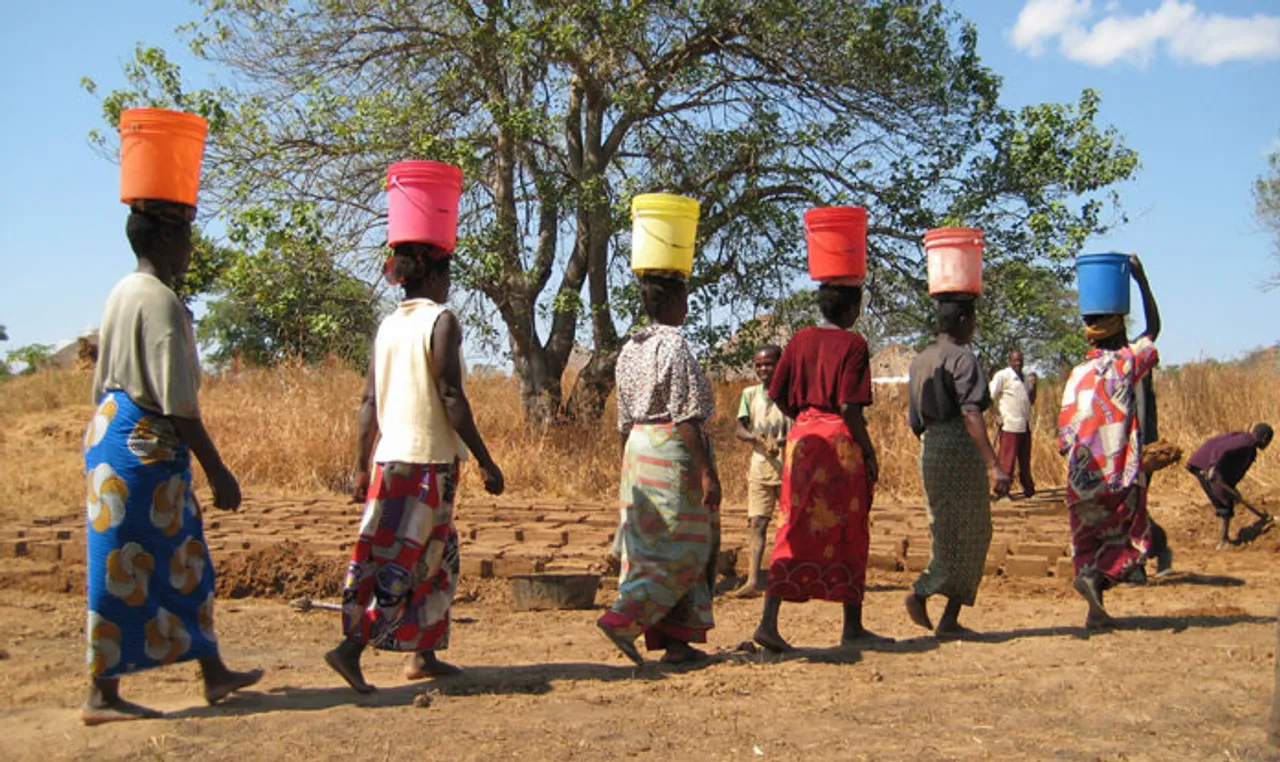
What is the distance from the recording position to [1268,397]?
1209 cm

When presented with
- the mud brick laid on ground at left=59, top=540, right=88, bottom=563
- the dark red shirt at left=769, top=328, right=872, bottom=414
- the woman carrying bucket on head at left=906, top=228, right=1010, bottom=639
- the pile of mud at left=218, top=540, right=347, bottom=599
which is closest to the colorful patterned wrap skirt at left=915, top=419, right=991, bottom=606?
the woman carrying bucket on head at left=906, top=228, right=1010, bottom=639

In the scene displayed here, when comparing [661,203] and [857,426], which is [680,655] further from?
[661,203]

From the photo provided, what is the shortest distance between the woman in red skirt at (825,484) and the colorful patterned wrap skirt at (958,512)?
38 centimetres

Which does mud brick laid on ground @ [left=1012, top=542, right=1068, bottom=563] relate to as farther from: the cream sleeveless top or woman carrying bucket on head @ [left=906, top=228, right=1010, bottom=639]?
the cream sleeveless top

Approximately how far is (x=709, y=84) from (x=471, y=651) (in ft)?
27.9

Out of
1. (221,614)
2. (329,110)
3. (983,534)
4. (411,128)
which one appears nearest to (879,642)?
(983,534)

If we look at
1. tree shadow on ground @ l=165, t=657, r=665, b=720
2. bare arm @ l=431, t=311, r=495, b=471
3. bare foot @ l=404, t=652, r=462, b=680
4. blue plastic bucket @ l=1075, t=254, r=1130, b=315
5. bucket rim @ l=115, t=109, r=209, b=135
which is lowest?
tree shadow on ground @ l=165, t=657, r=665, b=720

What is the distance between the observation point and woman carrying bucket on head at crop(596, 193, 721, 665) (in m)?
4.22

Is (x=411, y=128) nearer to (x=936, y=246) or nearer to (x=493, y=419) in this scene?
(x=493, y=419)

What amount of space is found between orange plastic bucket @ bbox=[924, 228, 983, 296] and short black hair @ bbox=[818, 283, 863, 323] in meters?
0.45

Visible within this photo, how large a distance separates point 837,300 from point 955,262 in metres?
0.60

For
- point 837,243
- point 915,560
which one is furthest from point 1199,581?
point 837,243

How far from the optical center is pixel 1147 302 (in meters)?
5.19

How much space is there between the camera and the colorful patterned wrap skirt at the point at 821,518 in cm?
454
